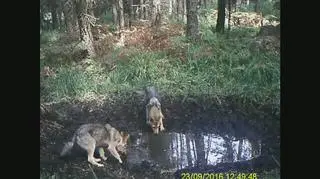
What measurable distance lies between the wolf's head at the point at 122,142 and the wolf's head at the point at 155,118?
0.76 ft

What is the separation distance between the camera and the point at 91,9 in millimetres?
4730

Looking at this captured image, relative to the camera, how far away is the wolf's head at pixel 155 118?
4.57 metres

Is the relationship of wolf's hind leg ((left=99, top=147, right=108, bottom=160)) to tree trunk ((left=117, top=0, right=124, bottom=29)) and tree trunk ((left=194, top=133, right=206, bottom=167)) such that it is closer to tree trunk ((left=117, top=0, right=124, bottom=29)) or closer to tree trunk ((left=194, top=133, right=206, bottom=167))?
tree trunk ((left=194, top=133, right=206, bottom=167))

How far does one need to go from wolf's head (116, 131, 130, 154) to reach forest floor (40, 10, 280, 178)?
5 cm

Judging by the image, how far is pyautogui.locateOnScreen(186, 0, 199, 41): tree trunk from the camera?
4.74 meters

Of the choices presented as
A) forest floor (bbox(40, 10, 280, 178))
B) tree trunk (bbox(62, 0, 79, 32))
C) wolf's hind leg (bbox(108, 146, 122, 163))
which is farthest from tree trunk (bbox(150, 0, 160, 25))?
wolf's hind leg (bbox(108, 146, 122, 163))

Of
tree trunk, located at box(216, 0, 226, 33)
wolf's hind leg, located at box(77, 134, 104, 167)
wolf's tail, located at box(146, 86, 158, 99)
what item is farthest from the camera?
tree trunk, located at box(216, 0, 226, 33)

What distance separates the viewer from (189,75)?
15.3ft

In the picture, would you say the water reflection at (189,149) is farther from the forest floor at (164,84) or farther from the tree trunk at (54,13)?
the tree trunk at (54,13)

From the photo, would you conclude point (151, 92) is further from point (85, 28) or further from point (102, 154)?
point (85, 28)
